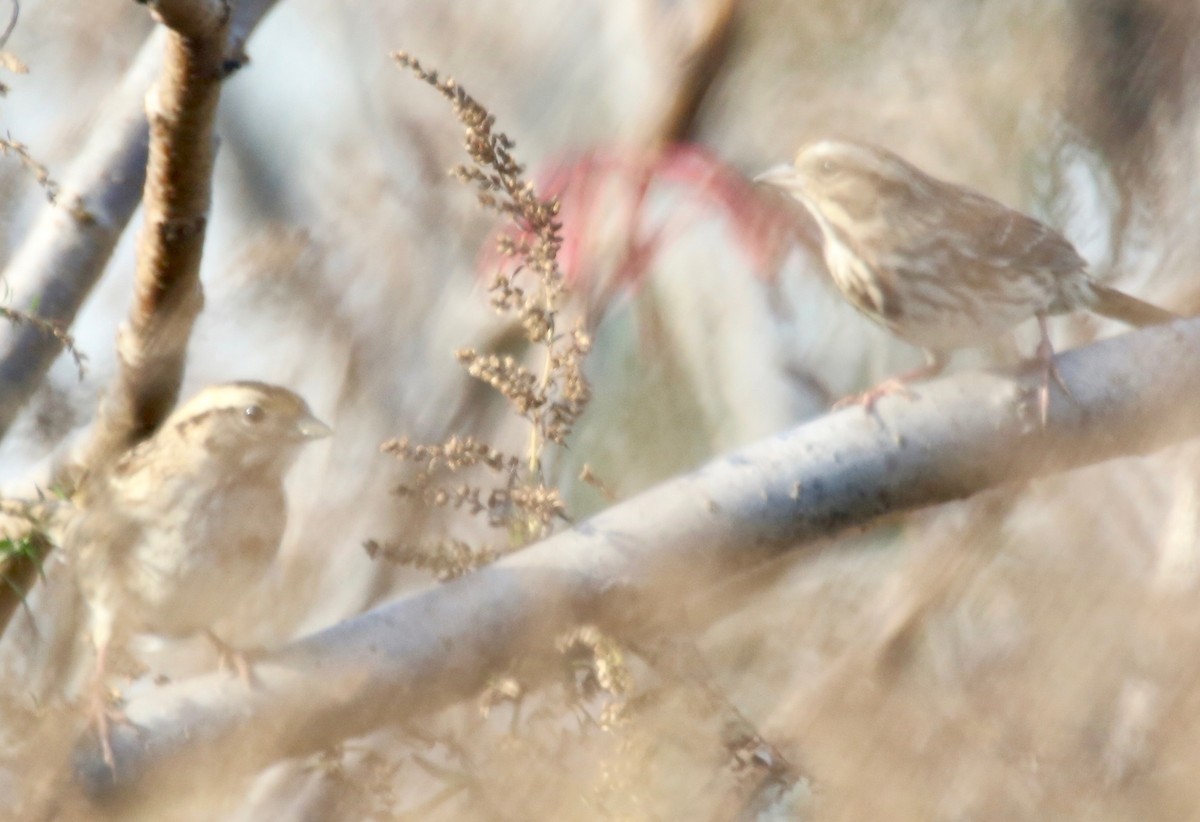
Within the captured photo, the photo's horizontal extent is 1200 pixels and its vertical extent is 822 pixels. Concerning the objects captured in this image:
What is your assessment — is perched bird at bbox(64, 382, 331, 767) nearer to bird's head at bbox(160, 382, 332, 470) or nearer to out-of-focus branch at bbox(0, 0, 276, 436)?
bird's head at bbox(160, 382, 332, 470)

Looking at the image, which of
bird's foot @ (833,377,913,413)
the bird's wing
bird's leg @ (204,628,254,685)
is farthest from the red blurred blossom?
bird's leg @ (204,628,254,685)

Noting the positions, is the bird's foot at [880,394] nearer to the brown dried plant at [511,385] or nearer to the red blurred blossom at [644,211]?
the brown dried plant at [511,385]

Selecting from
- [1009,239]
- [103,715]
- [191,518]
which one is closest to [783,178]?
[1009,239]

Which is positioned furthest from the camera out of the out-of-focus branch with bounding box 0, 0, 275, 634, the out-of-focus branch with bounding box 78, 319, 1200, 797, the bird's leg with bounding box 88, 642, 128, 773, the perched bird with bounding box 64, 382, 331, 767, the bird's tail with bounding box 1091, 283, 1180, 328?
the bird's tail with bounding box 1091, 283, 1180, 328

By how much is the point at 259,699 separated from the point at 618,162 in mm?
2604

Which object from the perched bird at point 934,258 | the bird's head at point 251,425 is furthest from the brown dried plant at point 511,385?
the perched bird at point 934,258

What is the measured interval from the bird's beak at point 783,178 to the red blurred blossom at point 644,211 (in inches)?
14.3

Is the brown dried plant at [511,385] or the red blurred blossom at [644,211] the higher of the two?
the red blurred blossom at [644,211]

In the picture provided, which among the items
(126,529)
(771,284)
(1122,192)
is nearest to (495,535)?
(126,529)

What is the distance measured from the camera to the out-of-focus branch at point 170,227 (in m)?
2.99

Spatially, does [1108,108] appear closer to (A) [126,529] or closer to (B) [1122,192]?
(B) [1122,192]

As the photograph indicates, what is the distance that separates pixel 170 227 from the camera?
3.37 metres

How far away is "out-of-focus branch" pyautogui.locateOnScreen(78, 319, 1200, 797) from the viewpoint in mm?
2625

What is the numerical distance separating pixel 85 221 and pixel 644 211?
1719 mm
